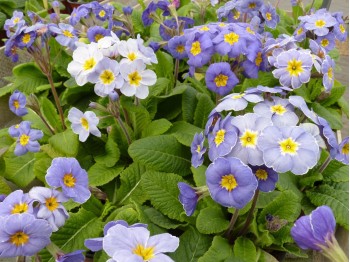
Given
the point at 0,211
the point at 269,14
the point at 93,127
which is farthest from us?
the point at 269,14

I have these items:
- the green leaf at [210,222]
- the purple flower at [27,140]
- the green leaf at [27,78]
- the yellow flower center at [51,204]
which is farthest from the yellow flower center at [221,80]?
the green leaf at [27,78]

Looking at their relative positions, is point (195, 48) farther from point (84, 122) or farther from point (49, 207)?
point (49, 207)

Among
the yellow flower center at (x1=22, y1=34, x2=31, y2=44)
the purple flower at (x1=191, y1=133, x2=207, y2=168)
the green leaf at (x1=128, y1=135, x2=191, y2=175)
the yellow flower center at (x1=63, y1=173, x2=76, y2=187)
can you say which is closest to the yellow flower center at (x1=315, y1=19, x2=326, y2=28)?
the green leaf at (x1=128, y1=135, x2=191, y2=175)

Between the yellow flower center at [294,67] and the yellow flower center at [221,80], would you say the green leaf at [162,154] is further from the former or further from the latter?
the yellow flower center at [294,67]

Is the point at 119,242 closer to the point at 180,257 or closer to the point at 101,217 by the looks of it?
the point at 180,257

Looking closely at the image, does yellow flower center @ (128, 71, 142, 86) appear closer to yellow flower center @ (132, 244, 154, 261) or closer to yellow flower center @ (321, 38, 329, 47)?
yellow flower center @ (132, 244, 154, 261)

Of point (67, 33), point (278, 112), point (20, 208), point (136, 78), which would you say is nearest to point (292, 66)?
point (278, 112)

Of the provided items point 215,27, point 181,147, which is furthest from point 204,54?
point 181,147
